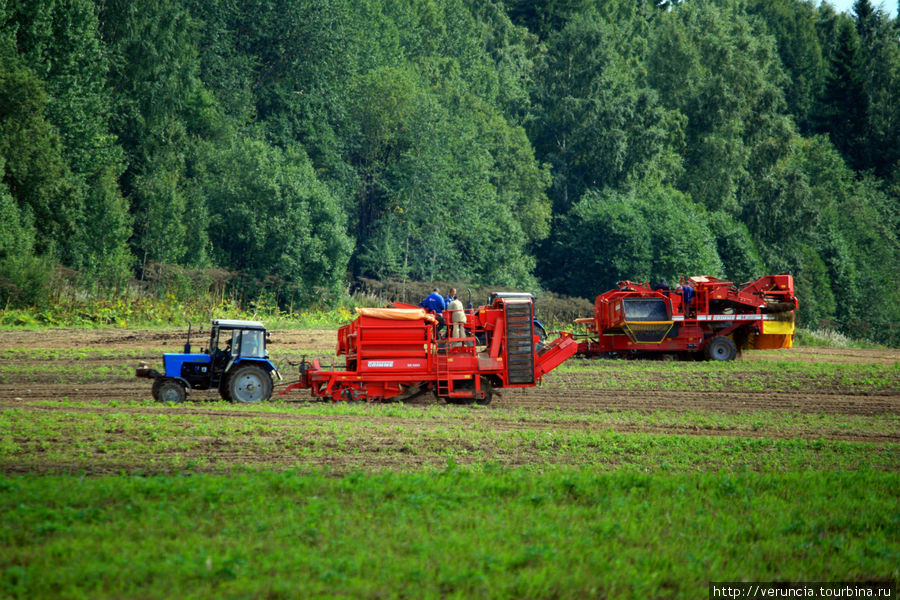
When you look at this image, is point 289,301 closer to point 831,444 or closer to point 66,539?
point 831,444

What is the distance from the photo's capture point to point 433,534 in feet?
26.7

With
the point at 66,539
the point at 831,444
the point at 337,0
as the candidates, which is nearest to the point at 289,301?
the point at 337,0

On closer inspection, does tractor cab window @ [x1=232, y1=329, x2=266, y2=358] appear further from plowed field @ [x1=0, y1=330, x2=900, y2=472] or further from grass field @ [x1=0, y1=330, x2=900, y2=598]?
grass field @ [x1=0, y1=330, x2=900, y2=598]

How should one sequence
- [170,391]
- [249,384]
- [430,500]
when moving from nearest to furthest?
[430,500] < [170,391] < [249,384]

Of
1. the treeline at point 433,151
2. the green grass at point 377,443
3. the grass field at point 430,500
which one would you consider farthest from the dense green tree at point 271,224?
the green grass at point 377,443

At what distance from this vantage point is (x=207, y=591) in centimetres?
650

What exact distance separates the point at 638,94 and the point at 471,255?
68.4ft

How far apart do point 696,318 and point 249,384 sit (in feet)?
52.4

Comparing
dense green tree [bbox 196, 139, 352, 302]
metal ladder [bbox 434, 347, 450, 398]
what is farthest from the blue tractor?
dense green tree [bbox 196, 139, 352, 302]

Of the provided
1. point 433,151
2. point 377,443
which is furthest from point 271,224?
point 377,443

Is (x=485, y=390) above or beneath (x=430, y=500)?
above

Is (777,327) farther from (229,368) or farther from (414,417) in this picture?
(229,368)

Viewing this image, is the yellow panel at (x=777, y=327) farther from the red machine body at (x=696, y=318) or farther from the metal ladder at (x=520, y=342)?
the metal ladder at (x=520, y=342)

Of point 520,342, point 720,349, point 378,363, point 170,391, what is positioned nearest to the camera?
point 170,391
